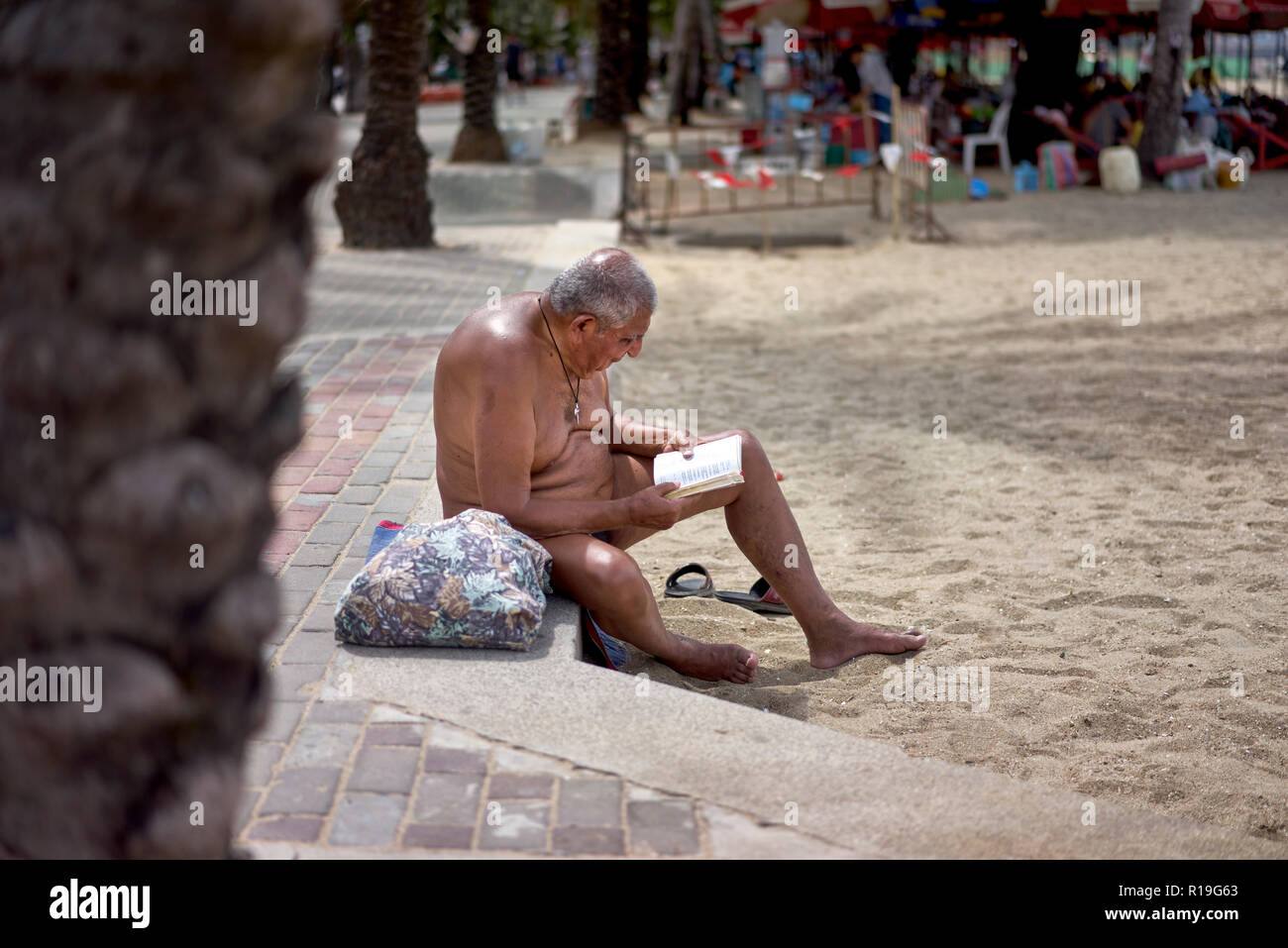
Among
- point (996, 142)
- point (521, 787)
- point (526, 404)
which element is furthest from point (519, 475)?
point (996, 142)

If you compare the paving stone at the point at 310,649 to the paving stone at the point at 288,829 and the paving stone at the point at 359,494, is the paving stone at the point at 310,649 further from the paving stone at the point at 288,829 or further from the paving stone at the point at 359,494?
the paving stone at the point at 359,494

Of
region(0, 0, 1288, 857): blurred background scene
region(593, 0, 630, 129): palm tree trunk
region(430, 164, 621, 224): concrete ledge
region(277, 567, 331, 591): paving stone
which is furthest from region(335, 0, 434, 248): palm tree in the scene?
region(593, 0, 630, 129): palm tree trunk

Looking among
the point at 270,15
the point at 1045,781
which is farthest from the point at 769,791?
the point at 270,15

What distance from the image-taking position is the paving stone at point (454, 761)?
286 centimetres

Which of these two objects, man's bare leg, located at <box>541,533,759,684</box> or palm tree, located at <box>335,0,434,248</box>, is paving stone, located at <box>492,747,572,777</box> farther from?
palm tree, located at <box>335,0,434,248</box>

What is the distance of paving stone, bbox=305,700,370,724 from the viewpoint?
3077mm

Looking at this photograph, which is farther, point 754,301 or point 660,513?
point 754,301

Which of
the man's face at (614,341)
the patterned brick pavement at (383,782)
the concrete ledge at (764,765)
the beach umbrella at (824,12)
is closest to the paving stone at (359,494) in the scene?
the patterned brick pavement at (383,782)

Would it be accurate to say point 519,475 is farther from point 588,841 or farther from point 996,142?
point 996,142

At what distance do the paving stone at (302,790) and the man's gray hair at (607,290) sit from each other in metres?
1.61

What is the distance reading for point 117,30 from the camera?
1434mm

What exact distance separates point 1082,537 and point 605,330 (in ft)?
8.39

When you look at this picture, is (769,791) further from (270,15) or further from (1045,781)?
(270,15)

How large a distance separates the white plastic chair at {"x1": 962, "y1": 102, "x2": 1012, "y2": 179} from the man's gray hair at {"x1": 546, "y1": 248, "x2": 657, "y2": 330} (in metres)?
16.8
